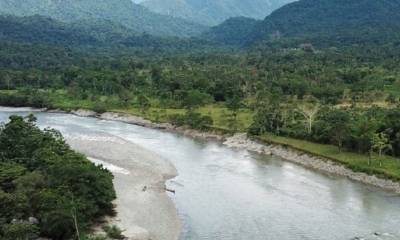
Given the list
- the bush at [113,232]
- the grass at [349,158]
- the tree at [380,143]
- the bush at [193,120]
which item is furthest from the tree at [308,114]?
the bush at [113,232]

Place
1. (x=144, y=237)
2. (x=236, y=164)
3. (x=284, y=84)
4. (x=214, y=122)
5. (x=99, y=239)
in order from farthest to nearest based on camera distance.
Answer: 1. (x=284, y=84)
2. (x=214, y=122)
3. (x=236, y=164)
4. (x=144, y=237)
5. (x=99, y=239)

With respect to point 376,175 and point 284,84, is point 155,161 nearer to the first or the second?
point 376,175

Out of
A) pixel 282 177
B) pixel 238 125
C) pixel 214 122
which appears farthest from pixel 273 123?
pixel 282 177

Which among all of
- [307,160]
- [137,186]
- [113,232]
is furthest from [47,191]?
[307,160]

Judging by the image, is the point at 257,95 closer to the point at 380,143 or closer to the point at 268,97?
the point at 268,97

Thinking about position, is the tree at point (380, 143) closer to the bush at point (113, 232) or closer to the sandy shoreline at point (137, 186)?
the sandy shoreline at point (137, 186)
